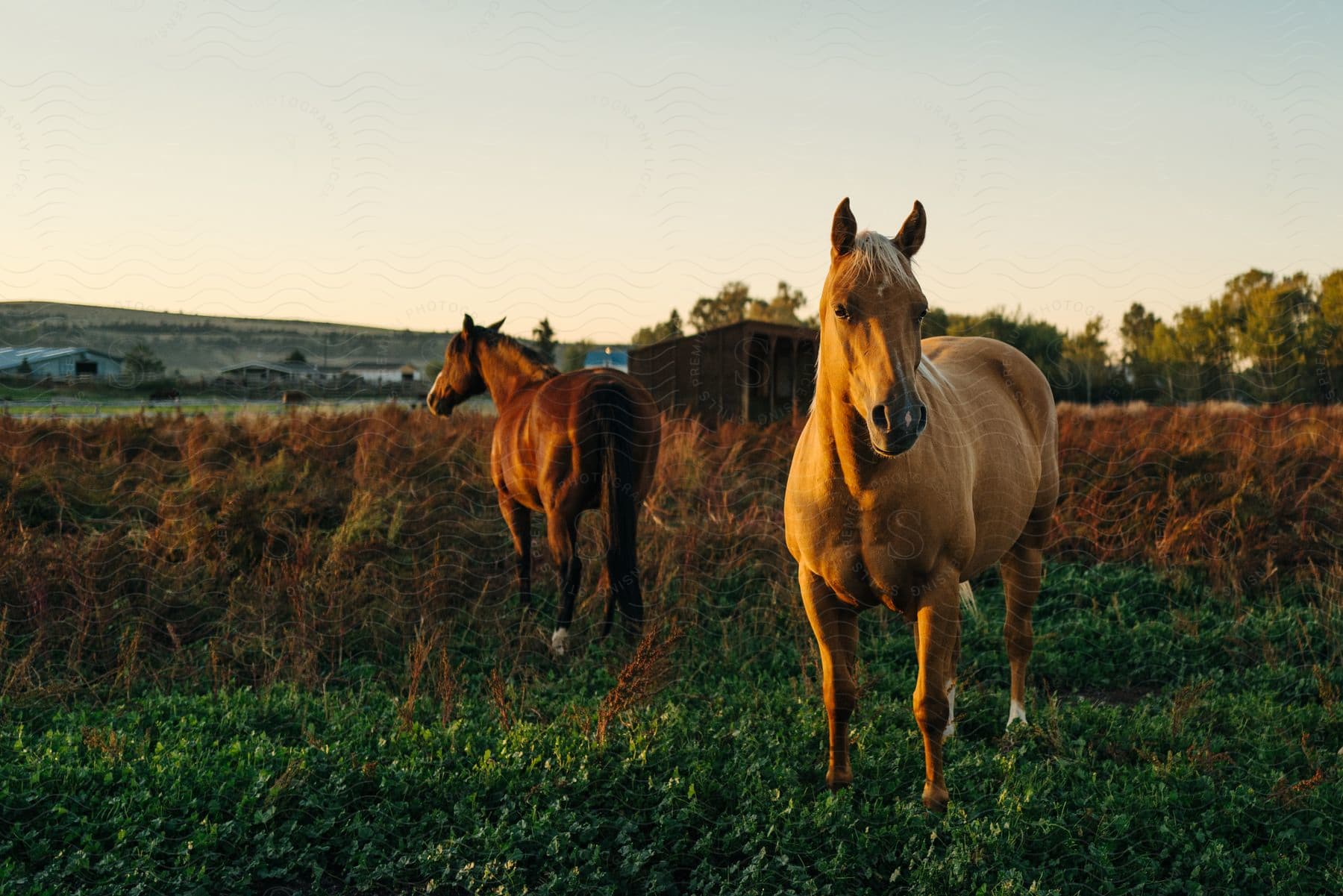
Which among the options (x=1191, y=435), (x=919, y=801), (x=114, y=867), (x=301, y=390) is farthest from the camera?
(x=301, y=390)

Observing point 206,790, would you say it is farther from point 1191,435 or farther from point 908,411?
point 1191,435

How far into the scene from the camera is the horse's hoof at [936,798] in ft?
11.0

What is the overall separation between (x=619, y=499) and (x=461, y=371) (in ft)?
7.79

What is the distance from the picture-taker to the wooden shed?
53.1ft

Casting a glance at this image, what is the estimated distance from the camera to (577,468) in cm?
589

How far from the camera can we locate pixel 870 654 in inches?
222

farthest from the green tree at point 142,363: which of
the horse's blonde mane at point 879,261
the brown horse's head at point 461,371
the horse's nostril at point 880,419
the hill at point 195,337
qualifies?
the horse's nostril at point 880,419

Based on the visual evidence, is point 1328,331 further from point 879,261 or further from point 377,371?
point 377,371

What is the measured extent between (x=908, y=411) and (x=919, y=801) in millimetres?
1885

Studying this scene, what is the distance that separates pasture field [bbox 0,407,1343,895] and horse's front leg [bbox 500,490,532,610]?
236mm

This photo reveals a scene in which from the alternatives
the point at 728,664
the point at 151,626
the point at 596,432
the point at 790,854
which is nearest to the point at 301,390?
the point at 151,626

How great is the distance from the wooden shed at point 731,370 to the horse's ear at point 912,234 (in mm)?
12837

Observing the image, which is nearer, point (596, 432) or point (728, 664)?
point (728, 664)

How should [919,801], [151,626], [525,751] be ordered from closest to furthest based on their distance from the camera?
[919,801]
[525,751]
[151,626]
